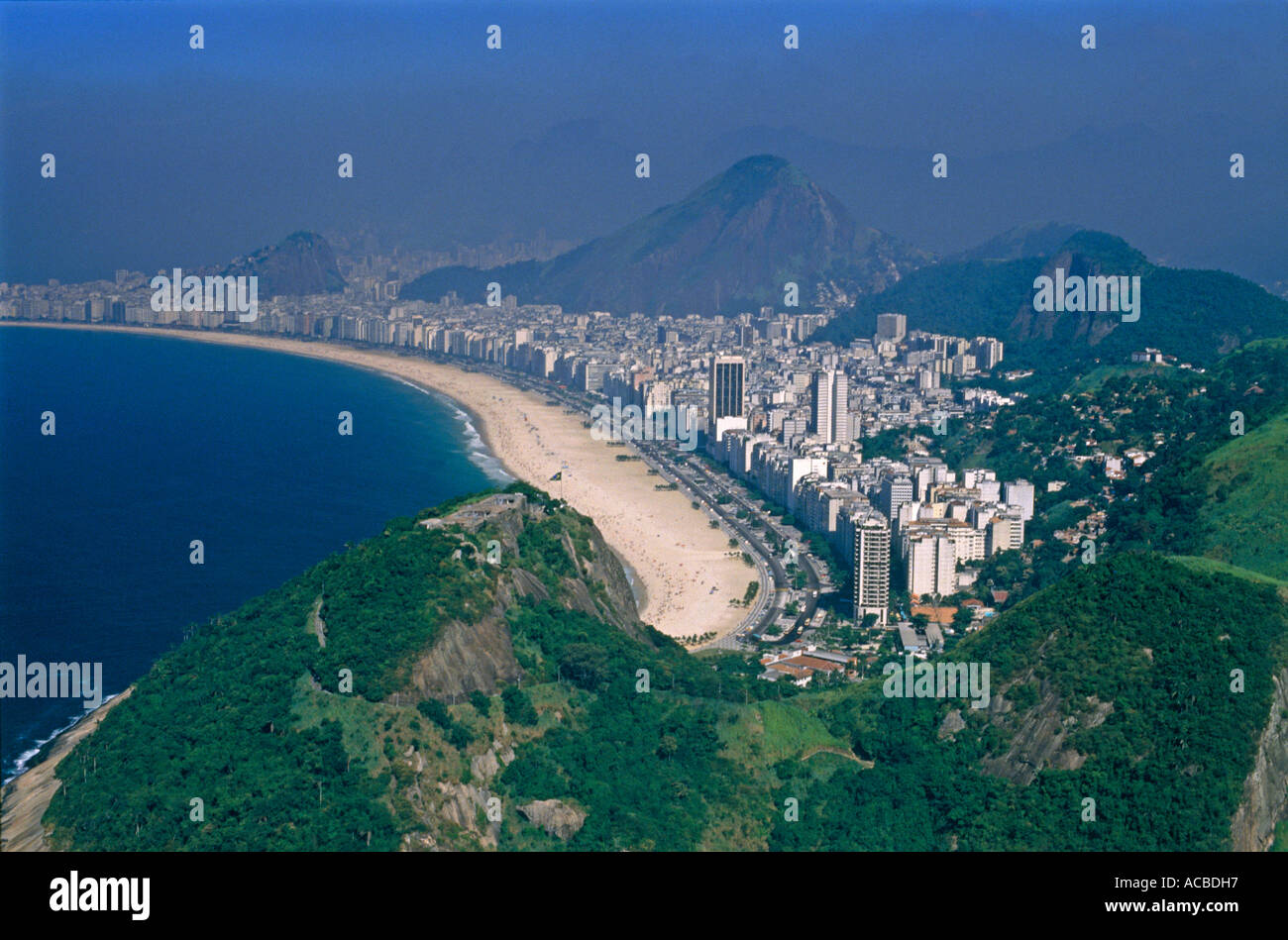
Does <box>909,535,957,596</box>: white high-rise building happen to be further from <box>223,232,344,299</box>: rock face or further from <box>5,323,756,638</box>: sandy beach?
<box>223,232,344,299</box>: rock face

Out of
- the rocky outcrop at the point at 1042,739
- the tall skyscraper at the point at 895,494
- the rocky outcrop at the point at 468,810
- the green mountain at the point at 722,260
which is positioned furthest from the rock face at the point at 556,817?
the green mountain at the point at 722,260

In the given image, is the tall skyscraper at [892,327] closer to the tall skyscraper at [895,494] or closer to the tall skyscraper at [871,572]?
the tall skyscraper at [895,494]

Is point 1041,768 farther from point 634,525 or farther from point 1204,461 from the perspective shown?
point 634,525

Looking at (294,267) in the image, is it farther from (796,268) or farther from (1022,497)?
(1022,497)

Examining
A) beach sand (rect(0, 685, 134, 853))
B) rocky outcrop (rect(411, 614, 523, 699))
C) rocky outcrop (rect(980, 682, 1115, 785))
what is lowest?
beach sand (rect(0, 685, 134, 853))

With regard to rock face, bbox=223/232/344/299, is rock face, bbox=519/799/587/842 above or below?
below

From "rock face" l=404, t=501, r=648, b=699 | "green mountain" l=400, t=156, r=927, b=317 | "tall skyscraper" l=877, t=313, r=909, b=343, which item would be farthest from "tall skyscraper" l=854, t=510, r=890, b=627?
"green mountain" l=400, t=156, r=927, b=317
